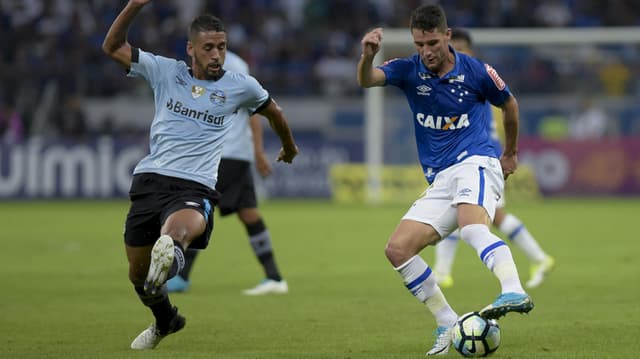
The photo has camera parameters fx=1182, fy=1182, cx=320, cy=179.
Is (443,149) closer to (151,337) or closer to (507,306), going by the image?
(507,306)

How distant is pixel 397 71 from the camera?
7.84 m

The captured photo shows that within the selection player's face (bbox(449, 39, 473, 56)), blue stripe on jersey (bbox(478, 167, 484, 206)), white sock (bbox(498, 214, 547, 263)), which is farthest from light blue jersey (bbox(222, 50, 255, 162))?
blue stripe on jersey (bbox(478, 167, 484, 206))

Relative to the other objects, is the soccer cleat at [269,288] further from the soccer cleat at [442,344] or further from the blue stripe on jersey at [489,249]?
the blue stripe on jersey at [489,249]

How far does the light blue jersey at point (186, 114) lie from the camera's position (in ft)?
24.9

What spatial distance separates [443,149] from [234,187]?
3.59 metres

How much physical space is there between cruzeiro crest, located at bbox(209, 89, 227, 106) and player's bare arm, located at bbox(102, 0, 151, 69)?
0.56m

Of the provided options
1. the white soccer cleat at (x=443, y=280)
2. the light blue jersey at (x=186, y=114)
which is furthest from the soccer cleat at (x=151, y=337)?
the white soccer cleat at (x=443, y=280)

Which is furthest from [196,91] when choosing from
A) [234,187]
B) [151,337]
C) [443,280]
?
[443,280]

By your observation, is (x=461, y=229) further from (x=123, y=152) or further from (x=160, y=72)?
(x=123, y=152)

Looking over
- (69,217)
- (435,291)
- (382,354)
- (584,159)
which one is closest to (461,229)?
(435,291)

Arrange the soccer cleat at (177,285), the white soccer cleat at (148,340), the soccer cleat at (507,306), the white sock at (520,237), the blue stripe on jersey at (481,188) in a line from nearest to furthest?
1. the soccer cleat at (507,306)
2. the blue stripe on jersey at (481,188)
3. the white soccer cleat at (148,340)
4. the soccer cleat at (177,285)
5. the white sock at (520,237)

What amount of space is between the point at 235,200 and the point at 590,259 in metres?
4.91

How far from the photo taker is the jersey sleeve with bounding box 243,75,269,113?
7.72 metres

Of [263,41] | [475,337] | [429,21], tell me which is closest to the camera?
[475,337]
